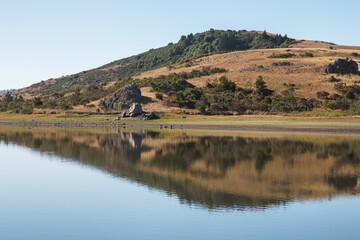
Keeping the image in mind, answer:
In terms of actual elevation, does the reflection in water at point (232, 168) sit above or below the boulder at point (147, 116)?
below

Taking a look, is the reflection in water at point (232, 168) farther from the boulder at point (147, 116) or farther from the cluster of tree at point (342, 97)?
the cluster of tree at point (342, 97)

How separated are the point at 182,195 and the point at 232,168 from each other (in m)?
9.20

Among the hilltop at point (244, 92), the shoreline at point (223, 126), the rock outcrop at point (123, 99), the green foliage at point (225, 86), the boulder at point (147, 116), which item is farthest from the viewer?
the green foliage at point (225, 86)

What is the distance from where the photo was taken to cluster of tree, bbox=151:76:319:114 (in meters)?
92.4

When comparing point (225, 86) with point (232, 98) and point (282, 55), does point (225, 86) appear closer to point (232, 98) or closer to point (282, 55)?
point (232, 98)

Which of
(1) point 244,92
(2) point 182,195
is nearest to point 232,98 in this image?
(1) point 244,92

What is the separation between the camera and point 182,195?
66.6 ft

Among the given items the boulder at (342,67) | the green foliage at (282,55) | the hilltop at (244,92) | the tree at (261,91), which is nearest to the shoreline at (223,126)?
the hilltop at (244,92)

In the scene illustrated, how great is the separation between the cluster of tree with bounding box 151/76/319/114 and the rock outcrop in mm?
9415

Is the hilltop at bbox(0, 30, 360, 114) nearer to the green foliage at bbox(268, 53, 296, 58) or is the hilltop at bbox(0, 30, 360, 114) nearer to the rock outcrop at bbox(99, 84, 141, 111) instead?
the rock outcrop at bbox(99, 84, 141, 111)

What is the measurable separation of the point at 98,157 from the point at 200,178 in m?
13.7

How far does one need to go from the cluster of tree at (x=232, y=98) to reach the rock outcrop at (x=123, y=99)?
9.41 meters

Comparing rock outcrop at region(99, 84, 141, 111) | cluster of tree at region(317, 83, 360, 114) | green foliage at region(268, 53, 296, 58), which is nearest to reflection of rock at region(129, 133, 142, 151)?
rock outcrop at region(99, 84, 141, 111)

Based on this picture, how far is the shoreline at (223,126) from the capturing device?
61844mm
